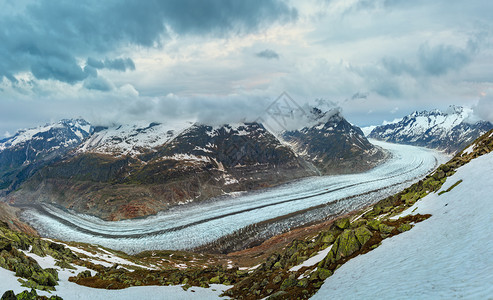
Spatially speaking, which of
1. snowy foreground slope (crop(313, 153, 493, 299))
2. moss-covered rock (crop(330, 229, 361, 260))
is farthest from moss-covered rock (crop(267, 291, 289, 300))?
moss-covered rock (crop(330, 229, 361, 260))

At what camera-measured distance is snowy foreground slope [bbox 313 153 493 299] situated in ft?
50.6

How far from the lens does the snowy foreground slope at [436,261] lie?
15430 mm

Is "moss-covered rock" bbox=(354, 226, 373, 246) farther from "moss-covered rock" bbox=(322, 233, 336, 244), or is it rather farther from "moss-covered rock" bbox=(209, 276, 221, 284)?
"moss-covered rock" bbox=(209, 276, 221, 284)

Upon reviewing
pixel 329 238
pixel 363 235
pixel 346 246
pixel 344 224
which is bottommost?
pixel 329 238

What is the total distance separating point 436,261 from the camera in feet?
62.0

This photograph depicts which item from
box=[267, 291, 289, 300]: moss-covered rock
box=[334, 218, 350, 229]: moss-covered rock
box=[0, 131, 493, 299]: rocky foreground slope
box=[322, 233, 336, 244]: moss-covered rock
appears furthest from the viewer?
box=[322, 233, 336, 244]: moss-covered rock

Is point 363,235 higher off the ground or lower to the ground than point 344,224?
higher

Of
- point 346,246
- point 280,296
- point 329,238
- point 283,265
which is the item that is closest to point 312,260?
point 283,265

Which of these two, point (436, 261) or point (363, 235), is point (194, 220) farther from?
point (436, 261)

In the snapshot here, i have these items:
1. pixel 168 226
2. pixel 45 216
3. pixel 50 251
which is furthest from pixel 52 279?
pixel 45 216

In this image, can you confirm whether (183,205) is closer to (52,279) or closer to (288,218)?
(288,218)

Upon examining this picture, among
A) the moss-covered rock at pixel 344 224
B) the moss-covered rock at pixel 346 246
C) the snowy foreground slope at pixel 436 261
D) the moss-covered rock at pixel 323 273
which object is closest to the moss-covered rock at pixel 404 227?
the snowy foreground slope at pixel 436 261

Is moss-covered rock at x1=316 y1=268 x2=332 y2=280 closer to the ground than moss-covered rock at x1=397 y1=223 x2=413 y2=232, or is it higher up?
closer to the ground

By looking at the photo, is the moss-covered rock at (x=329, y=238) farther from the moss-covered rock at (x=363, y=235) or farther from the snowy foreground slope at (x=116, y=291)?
the snowy foreground slope at (x=116, y=291)
